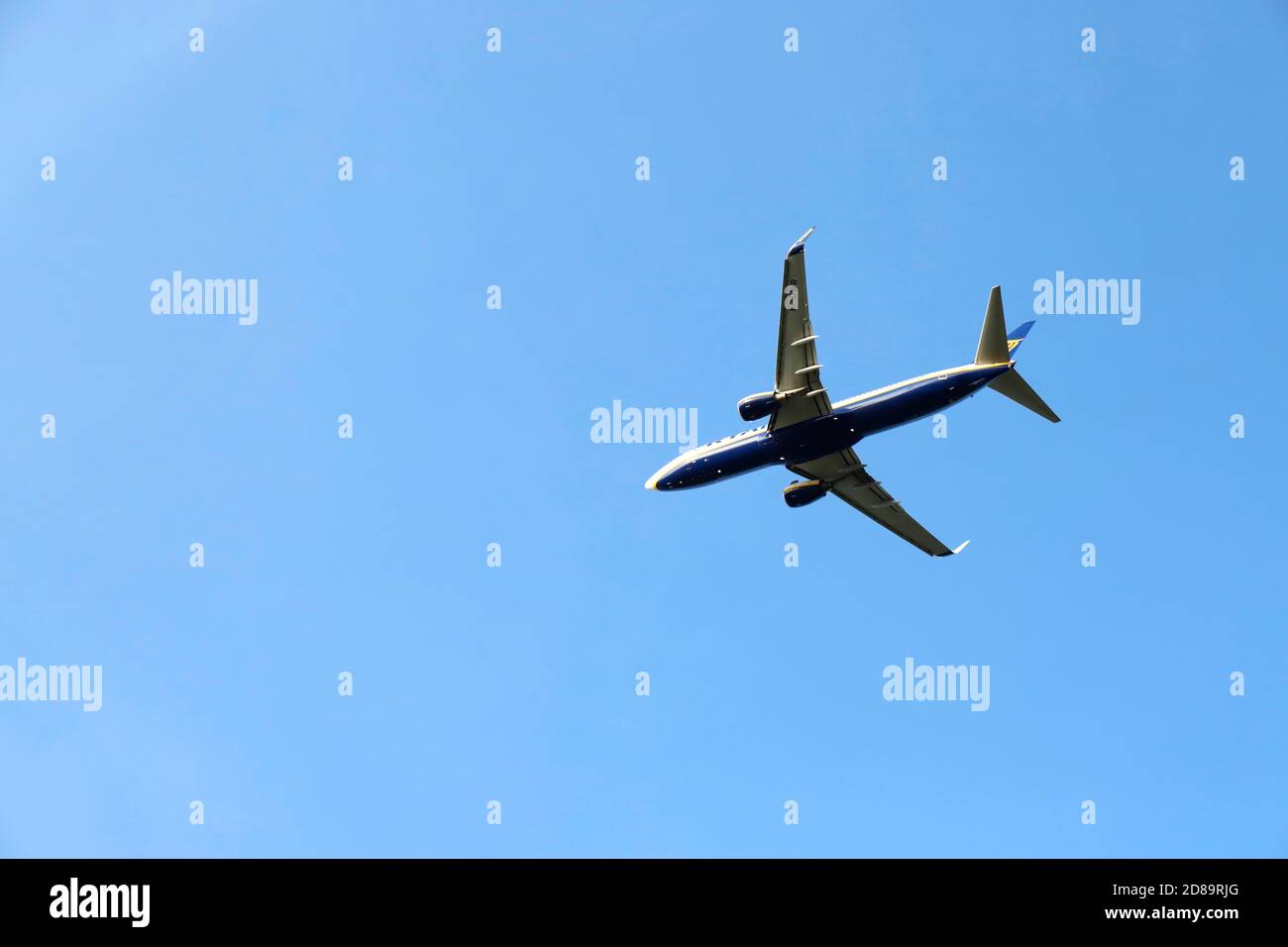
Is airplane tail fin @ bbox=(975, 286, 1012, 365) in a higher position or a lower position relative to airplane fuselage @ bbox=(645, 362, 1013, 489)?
higher

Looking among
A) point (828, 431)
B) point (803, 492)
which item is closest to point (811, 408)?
point (828, 431)

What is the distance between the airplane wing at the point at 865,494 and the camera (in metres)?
55.7

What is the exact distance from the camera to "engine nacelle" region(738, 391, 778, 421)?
50.2m

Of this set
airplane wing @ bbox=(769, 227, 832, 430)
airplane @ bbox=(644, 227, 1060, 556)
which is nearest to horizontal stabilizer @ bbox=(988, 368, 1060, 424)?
airplane @ bbox=(644, 227, 1060, 556)

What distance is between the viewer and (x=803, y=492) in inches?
2200

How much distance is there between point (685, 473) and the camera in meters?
53.5

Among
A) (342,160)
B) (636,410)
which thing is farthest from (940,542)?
(342,160)

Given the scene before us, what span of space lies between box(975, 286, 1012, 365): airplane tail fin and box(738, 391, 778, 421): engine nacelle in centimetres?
889

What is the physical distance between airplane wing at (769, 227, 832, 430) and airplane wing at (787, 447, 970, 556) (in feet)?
11.6

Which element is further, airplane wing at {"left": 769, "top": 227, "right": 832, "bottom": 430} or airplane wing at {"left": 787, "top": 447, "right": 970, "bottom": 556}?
airplane wing at {"left": 787, "top": 447, "right": 970, "bottom": 556}

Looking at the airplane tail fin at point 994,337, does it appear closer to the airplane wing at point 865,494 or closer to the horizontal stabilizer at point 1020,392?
the horizontal stabilizer at point 1020,392

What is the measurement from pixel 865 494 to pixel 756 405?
1124cm

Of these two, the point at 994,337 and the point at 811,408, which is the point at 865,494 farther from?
the point at 994,337

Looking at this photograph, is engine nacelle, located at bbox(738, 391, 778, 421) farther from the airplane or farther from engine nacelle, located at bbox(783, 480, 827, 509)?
engine nacelle, located at bbox(783, 480, 827, 509)
